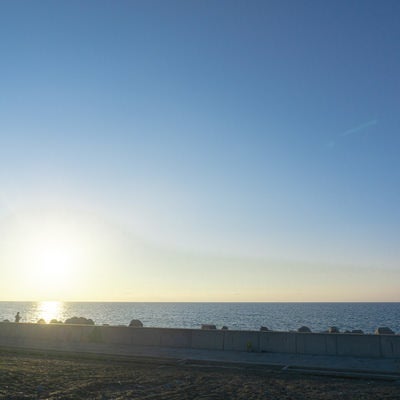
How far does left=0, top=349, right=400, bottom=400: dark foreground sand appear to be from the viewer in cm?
1038

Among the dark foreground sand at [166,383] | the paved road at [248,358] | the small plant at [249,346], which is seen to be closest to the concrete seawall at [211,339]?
the small plant at [249,346]

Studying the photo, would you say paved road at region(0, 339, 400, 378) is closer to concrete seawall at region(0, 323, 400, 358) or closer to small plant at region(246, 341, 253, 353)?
small plant at region(246, 341, 253, 353)

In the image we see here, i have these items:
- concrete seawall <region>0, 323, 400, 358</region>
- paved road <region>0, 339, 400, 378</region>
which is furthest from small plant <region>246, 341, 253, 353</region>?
paved road <region>0, 339, 400, 378</region>

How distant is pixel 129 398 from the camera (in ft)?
32.8

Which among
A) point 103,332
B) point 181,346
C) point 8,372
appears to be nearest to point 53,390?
point 8,372

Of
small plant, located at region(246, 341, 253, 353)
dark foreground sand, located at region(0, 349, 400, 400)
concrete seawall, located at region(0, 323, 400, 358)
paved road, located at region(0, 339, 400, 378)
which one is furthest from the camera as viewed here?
small plant, located at region(246, 341, 253, 353)

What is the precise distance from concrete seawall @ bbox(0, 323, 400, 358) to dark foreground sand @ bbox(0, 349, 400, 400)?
3563 mm

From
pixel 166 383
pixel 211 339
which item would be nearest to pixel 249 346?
pixel 211 339

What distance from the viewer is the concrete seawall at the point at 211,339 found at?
54.5ft

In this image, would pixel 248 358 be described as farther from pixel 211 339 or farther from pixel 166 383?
pixel 166 383

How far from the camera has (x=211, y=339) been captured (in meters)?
19.2

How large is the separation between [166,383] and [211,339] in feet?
24.7

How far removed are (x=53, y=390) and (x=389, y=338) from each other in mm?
11716

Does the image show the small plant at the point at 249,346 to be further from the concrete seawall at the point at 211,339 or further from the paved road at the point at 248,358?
the paved road at the point at 248,358
